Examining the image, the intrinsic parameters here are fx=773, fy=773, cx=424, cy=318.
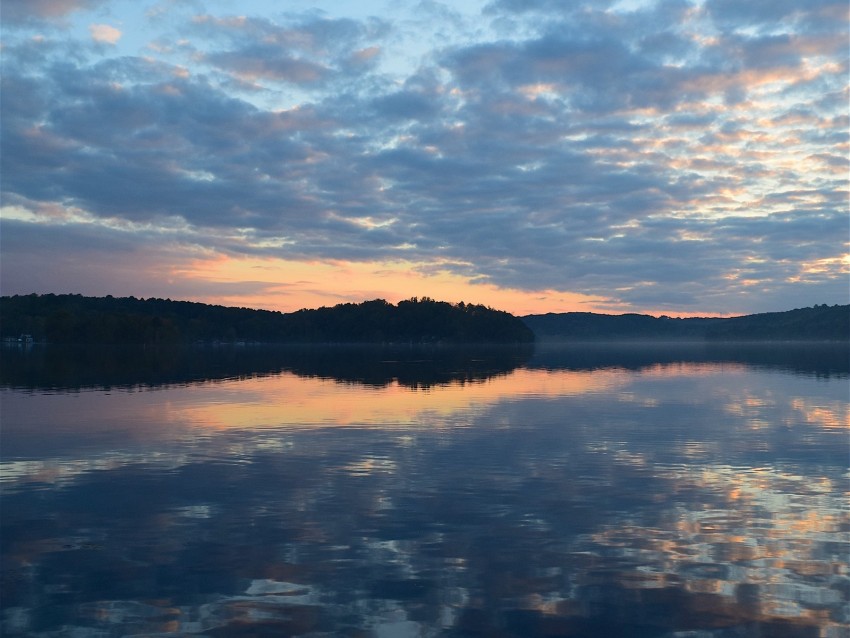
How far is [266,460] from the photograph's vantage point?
29484 millimetres

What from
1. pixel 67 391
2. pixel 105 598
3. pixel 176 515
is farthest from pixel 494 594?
pixel 67 391

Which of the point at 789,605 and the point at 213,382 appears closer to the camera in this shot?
the point at 789,605

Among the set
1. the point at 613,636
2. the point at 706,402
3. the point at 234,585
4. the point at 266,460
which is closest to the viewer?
the point at 613,636

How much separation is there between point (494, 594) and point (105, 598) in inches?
284

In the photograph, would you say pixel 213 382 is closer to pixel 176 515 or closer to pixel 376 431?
pixel 376 431

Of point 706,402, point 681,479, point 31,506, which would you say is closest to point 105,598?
point 31,506

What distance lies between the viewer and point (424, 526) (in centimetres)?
1959

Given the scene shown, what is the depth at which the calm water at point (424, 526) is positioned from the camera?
13.6 m

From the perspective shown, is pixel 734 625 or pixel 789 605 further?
pixel 789 605

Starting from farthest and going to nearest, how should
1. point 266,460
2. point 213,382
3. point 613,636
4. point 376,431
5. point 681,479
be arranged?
1. point 213,382
2. point 376,431
3. point 266,460
4. point 681,479
5. point 613,636

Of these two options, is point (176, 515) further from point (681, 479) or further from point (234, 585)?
point (681, 479)

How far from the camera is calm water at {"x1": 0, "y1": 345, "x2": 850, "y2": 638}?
1362 centimetres

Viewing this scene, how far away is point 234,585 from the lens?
15.0 metres

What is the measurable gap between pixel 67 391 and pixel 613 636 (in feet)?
188
